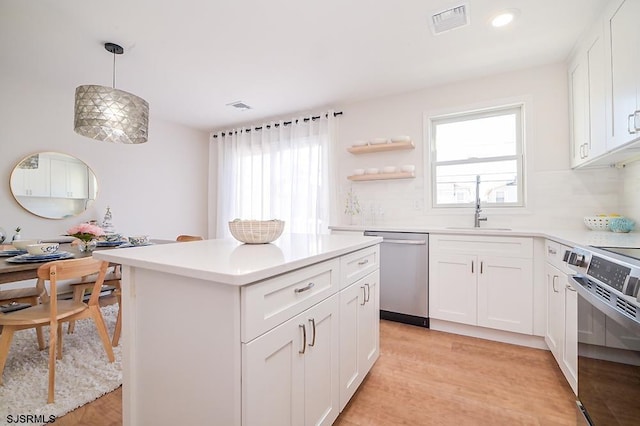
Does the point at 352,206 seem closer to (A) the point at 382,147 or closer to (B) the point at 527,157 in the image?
(A) the point at 382,147

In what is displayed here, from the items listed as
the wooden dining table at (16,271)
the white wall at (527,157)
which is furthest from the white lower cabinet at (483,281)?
the wooden dining table at (16,271)

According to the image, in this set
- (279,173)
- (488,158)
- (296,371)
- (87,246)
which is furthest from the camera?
(279,173)

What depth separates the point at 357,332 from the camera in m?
1.59

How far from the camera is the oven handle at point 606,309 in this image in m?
0.88

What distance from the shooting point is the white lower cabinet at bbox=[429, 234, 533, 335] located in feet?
7.48

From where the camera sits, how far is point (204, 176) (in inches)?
194

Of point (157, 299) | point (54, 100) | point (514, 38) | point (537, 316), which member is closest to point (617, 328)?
point (537, 316)

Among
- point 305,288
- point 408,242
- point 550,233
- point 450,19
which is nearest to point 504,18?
point 450,19

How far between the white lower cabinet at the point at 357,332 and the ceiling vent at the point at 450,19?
190 cm

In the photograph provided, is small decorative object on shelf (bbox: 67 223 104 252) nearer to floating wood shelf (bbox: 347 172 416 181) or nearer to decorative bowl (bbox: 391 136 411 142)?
floating wood shelf (bbox: 347 172 416 181)

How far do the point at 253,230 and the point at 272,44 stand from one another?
1754 mm

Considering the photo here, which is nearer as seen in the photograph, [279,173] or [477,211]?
[477,211]

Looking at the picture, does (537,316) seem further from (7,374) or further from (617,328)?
(7,374)

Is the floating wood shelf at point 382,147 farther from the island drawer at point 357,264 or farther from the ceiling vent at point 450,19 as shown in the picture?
the island drawer at point 357,264
